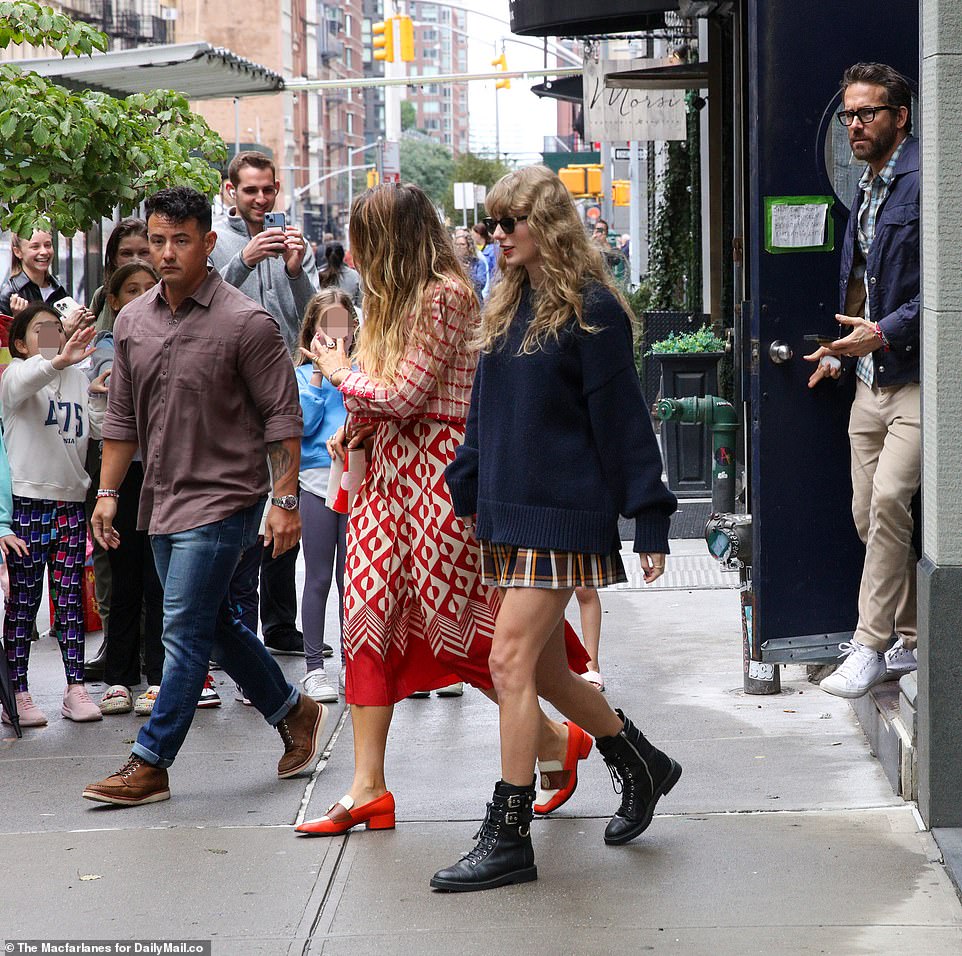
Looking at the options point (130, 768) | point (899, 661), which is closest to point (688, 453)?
point (899, 661)

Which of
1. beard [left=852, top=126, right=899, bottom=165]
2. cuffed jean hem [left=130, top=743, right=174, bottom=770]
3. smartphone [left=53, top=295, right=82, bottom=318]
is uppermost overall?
beard [left=852, top=126, right=899, bottom=165]

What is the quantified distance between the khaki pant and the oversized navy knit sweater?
1218 millimetres

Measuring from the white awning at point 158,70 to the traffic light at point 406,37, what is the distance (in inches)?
915

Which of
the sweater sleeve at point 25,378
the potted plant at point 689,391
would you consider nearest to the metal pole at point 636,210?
the potted plant at point 689,391

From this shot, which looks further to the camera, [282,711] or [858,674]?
[282,711]

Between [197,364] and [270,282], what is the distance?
1.98m

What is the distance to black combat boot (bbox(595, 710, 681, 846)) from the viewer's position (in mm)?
4547

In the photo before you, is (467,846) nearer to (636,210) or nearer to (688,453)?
(688,453)

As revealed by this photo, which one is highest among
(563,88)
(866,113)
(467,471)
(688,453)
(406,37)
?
(406,37)

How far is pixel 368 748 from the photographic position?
15.5 feet

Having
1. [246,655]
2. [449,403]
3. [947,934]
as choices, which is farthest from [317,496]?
[947,934]

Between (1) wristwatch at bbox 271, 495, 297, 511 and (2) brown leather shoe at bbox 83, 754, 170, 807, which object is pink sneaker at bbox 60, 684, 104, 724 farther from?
(1) wristwatch at bbox 271, 495, 297, 511

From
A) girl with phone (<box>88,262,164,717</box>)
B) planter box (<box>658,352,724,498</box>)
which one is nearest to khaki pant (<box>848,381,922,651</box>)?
girl with phone (<box>88,262,164,717</box>)

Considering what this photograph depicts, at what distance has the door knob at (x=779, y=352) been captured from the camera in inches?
213
